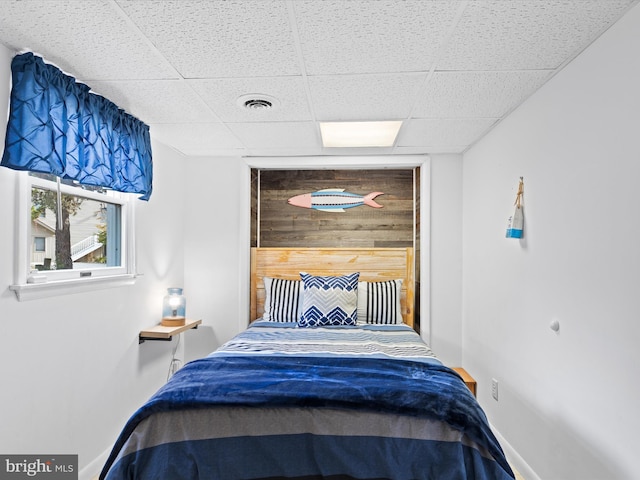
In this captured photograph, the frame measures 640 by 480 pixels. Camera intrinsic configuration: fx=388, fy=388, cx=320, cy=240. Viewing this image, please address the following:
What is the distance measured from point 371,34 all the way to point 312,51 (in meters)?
0.28

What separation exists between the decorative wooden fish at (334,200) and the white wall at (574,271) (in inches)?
53.6

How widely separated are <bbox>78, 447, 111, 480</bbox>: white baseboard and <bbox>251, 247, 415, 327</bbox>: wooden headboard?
1.65m

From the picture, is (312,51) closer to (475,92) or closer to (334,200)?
Result: (475,92)

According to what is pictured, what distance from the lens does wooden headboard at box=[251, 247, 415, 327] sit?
3.78 metres

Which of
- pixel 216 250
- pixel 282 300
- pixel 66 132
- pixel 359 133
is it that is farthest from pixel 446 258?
pixel 66 132

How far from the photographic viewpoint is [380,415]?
5.65 ft

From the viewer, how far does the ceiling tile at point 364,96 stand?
2010 mm

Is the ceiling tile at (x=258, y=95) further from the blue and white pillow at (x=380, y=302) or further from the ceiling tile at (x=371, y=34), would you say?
the blue and white pillow at (x=380, y=302)

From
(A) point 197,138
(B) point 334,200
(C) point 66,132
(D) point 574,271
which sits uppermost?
(A) point 197,138

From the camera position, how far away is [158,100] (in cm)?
230

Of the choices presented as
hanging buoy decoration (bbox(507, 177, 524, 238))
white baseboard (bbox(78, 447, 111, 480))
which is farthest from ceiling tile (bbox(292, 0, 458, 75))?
white baseboard (bbox(78, 447, 111, 480))

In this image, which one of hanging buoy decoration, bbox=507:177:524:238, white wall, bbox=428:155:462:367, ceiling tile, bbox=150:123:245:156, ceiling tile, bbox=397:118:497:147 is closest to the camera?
hanging buoy decoration, bbox=507:177:524:238

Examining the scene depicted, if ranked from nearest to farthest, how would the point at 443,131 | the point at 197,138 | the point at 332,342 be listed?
the point at 332,342 < the point at 443,131 < the point at 197,138

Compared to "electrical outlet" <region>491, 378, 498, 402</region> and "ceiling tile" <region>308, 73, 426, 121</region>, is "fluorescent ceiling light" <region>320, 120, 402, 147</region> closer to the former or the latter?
"ceiling tile" <region>308, 73, 426, 121</region>
